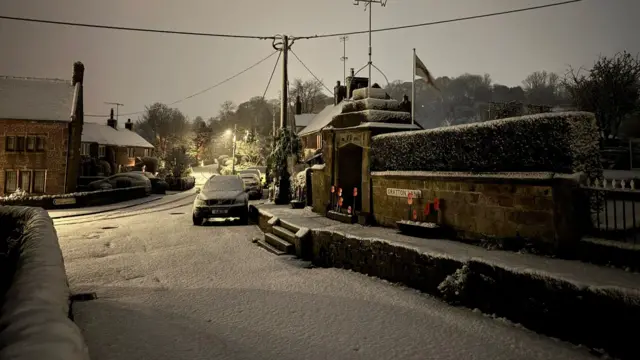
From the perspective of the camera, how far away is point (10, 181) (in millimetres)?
26578

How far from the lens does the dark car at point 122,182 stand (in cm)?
3053

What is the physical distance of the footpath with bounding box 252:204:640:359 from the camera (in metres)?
4.03

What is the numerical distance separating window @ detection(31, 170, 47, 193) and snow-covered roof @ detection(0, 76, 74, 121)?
4018mm

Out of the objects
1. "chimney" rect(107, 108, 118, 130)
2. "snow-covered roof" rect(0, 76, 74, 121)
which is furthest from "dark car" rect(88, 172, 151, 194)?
"chimney" rect(107, 108, 118, 130)

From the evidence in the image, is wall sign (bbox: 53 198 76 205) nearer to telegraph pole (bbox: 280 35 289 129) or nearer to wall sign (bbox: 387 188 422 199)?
telegraph pole (bbox: 280 35 289 129)

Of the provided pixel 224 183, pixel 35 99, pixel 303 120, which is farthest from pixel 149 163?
pixel 224 183

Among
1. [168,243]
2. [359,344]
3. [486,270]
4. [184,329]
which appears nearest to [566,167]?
[486,270]

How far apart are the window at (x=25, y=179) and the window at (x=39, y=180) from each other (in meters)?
0.31

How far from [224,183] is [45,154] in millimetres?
20411

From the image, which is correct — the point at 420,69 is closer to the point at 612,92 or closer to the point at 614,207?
the point at 614,207

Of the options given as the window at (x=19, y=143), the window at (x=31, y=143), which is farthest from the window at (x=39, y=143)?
the window at (x=19, y=143)

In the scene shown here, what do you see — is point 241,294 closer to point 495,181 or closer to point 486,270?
point 486,270

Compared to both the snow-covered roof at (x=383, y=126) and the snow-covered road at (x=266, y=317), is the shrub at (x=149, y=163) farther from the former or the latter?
the snow-covered roof at (x=383, y=126)

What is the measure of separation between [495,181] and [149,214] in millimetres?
16530
